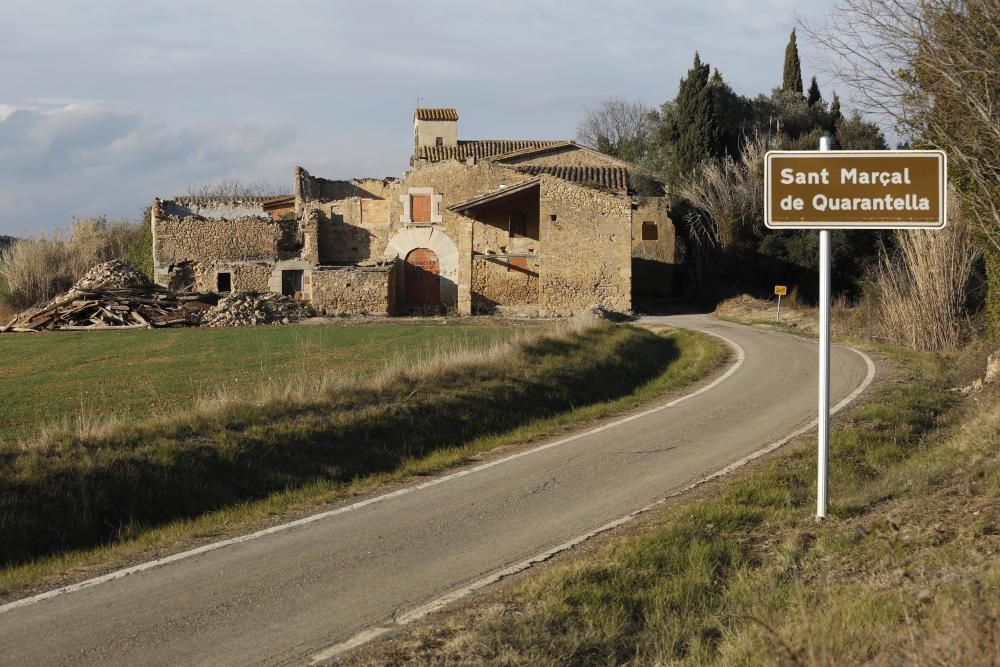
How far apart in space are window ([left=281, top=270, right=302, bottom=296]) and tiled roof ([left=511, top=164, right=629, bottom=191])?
11.5 m

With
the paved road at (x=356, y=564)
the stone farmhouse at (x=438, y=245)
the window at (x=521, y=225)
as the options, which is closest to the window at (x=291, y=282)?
the stone farmhouse at (x=438, y=245)

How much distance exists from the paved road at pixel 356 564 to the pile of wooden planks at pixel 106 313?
30610 mm

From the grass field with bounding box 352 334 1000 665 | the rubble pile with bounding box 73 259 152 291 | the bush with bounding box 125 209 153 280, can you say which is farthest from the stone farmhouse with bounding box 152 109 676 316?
the grass field with bounding box 352 334 1000 665

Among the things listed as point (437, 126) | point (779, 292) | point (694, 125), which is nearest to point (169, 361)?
point (779, 292)

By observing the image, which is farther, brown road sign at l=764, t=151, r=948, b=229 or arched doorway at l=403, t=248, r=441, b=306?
arched doorway at l=403, t=248, r=441, b=306

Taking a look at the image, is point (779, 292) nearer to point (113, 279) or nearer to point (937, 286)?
point (937, 286)

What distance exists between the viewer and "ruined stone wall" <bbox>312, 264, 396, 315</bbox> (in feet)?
139

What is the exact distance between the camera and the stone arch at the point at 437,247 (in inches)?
1769

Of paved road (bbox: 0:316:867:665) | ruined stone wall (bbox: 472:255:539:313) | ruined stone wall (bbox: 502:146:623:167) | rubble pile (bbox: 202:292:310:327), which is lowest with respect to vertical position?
paved road (bbox: 0:316:867:665)

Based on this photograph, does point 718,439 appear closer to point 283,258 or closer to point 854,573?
point 854,573

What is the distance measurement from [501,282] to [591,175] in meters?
6.79

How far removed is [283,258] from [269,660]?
4207 cm

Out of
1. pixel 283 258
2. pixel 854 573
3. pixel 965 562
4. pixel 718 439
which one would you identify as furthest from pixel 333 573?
pixel 283 258

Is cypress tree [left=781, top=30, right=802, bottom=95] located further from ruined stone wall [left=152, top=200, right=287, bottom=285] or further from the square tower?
ruined stone wall [left=152, top=200, right=287, bottom=285]
